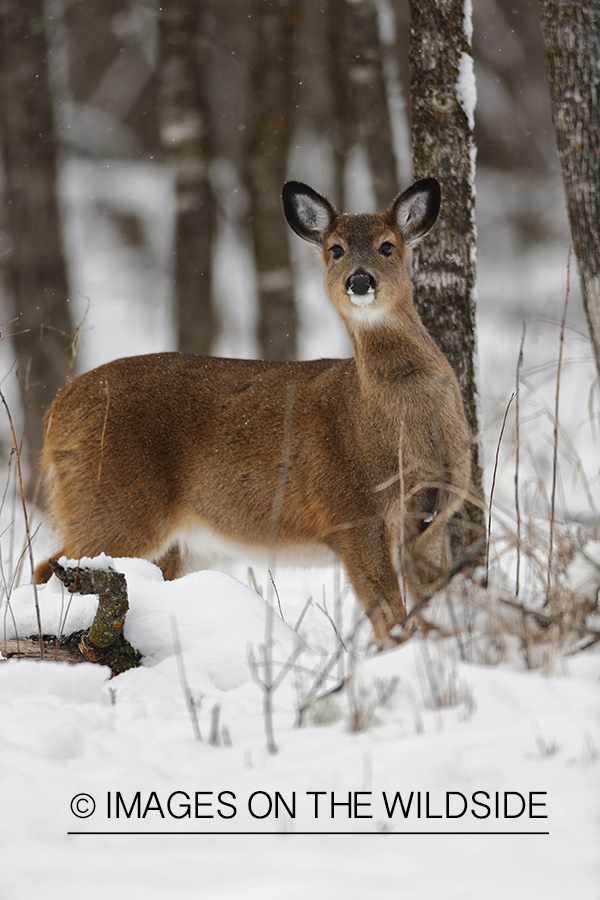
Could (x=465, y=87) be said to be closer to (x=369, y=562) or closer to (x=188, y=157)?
(x=369, y=562)

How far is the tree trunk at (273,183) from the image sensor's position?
9.04 meters

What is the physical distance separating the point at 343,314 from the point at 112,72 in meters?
18.6

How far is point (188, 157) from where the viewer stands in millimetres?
8719

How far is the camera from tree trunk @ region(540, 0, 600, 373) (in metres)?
4.52

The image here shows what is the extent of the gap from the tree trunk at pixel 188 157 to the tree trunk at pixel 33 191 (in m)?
1.14

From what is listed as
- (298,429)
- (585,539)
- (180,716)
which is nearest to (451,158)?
(298,429)

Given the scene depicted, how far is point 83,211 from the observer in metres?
23.9

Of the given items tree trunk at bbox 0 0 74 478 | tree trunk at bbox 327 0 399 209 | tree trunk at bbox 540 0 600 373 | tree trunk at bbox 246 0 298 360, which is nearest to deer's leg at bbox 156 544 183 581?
tree trunk at bbox 540 0 600 373

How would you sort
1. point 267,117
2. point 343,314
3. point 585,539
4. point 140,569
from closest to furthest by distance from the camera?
point 585,539 → point 140,569 → point 343,314 → point 267,117

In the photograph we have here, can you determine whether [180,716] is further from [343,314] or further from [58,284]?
[58,284]

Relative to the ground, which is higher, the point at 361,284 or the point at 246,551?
the point at 361,284

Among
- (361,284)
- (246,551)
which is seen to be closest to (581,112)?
(361,284)

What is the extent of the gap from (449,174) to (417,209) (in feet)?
1.42

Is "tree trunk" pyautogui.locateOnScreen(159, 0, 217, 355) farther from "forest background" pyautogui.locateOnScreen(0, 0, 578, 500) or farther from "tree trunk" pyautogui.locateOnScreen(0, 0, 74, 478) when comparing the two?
"tree trunk" pyautogui.locateOnScreen(0, 0, 74, 478)
